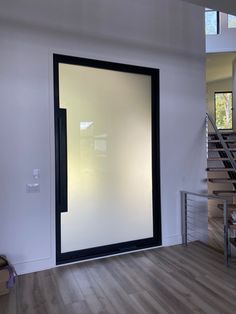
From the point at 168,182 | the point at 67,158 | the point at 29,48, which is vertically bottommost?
the point at 168,182

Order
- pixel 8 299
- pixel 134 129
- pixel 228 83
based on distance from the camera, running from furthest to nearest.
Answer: pixel 228 83 → pixel 134 129 → pixel 8 299

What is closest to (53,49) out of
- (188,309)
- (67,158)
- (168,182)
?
(67,158)

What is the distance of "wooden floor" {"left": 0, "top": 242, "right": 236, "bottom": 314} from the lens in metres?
2.54

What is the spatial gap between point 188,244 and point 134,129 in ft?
6.82

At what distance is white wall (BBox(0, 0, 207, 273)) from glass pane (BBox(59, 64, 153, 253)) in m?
0.24

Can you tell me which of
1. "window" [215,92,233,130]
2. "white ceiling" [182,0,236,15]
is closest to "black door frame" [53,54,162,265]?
"white ceiling" [182,0,236,15]

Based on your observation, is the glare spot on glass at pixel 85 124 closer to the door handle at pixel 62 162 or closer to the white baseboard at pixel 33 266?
the door handle at pixel 62 162

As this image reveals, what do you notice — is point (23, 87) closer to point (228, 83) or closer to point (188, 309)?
point (188, 309)

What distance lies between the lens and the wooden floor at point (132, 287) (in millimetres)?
2545

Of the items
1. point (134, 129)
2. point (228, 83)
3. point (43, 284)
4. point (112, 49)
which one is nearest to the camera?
point (43, 284)

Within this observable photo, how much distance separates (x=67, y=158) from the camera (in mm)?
3590

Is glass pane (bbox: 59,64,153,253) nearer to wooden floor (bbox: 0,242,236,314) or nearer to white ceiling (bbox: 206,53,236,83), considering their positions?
wooden floor (bbox: 0,242,236,314)

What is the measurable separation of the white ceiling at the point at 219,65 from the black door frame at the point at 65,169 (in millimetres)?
3599

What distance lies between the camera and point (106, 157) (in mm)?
3885
